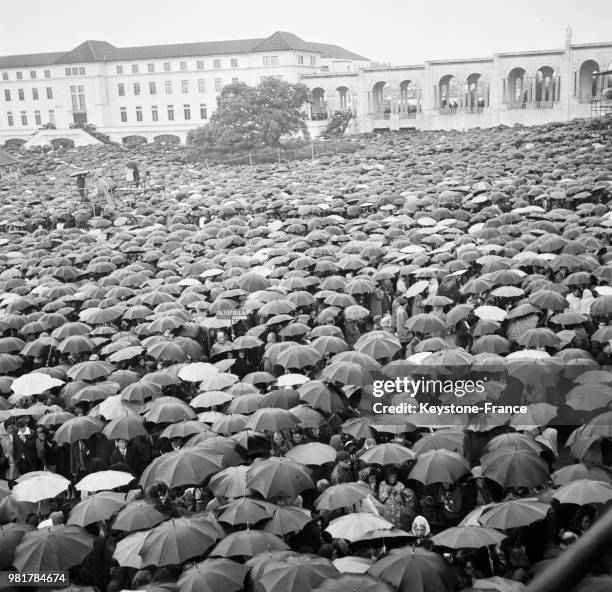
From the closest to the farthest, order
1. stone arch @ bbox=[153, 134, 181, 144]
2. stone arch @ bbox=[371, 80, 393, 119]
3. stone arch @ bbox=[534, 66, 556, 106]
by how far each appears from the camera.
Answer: stone arch @ bbox=[534, 66, 556, 106] < stone arch @ bbox=[371, 80, 393, 119] < stone arch @ bbox=[153, 134, 181, 144]

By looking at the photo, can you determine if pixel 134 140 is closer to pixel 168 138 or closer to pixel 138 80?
pixel 168 138

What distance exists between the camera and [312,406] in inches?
374

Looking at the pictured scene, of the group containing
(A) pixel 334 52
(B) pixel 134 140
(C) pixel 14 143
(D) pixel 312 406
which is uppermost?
(A) pixel 334 52

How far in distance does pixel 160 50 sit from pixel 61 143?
14.4m

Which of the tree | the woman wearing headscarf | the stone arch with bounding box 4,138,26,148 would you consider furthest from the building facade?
the woman wearing headscarf

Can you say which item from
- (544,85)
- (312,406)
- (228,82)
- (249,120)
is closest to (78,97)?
(228,82)

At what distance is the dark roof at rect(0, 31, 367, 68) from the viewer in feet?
233

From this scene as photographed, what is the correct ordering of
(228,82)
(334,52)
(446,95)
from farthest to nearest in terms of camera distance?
(334,52) < (228,82) < (446,95)

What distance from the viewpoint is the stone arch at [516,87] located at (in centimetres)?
5888

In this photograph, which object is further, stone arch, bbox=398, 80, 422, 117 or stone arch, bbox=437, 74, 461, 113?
stone arch, bbox=398, 80, 422, 117

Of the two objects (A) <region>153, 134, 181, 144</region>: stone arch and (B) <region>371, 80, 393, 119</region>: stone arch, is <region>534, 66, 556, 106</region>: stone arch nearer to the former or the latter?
(B) <region>371, 80, 393, 119</region>: stone arch

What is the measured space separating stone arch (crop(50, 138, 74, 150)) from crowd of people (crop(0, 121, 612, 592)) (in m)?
50.2

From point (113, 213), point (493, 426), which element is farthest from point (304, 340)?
point (113, 213)

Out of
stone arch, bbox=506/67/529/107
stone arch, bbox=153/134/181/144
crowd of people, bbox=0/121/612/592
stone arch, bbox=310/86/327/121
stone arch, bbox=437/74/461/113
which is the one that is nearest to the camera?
crowd of people, bbox=0/121/612/592
